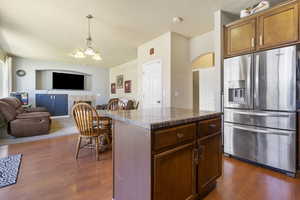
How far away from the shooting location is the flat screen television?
24.8 ft

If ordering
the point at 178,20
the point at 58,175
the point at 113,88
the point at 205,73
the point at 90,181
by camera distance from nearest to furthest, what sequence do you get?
the point at 90,181
the point at 58,175
the point at 178,20
the point at 205,73
the point at 113,88

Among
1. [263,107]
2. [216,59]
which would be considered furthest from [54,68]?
[263,107]

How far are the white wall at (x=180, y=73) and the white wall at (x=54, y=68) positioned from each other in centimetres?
583

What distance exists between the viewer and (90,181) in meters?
1.92

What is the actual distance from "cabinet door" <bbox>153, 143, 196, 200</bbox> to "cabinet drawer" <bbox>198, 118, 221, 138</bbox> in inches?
7.4

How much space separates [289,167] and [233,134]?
0.77 m

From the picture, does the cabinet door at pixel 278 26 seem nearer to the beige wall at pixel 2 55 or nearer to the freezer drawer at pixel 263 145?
the freezer drawer at pixel 263 145

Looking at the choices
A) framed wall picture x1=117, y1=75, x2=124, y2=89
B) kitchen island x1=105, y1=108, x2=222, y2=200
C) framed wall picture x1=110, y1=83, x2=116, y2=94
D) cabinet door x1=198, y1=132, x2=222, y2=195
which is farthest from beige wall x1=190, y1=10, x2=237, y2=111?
framed wall picture x1=110, y1=83, x2=116, y2=94

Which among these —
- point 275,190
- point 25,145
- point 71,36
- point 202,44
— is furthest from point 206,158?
point 71,36

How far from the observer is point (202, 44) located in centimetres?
401

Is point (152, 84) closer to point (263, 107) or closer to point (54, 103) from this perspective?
point (263, 107)

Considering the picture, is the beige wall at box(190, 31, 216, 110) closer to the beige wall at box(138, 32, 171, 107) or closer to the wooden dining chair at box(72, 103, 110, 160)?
the beige wall at box(138, 32, 171, 107)

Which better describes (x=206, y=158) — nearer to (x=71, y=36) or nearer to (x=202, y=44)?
(x=202, y=44)

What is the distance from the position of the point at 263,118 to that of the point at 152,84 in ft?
9.36
